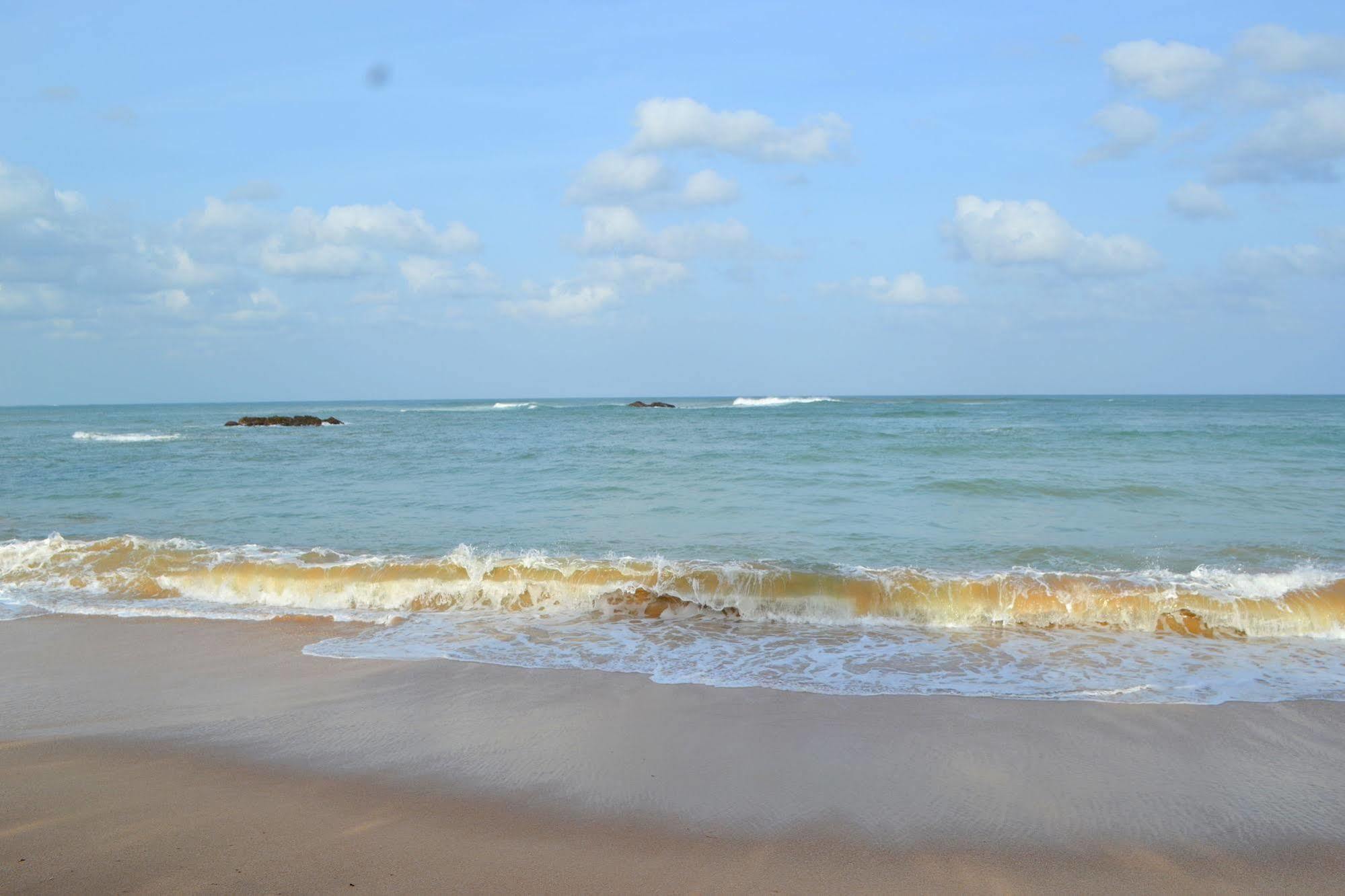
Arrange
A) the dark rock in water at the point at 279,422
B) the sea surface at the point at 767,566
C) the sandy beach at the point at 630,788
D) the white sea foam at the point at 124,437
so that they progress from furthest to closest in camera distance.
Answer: the dark rock in water at the point at 279,422 < the white sea foam at the point at 124,437 < the sea surface at the point at 767,566 < the sandy beach at the point at 630,788

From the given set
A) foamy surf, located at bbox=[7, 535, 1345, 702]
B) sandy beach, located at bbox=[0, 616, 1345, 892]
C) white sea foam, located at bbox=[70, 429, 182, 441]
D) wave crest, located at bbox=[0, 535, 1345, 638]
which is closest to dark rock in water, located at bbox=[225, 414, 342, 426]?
white sea foam, located at bbox=[70, 429, 182, 441]

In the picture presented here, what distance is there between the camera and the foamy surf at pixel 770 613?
5898 millimetres

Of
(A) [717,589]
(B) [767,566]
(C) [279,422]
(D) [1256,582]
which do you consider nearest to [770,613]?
(A) [717,589]

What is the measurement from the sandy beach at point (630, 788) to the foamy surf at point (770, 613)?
22.3 inches

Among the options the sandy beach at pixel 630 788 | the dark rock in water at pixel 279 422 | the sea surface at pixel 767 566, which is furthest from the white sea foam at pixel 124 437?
the sandy beach at pixel 630 788

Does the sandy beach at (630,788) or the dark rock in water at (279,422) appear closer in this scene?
the sandy beach at (630,788)

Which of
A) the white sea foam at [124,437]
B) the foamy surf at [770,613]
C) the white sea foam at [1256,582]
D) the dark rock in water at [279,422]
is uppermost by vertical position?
the dark rock in water at [279,422]

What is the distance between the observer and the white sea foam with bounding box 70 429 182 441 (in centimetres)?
3306

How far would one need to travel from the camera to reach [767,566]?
8602 millimetres

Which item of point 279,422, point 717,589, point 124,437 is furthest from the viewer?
point 279,422

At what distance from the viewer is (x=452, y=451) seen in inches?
997

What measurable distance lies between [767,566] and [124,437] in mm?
36519

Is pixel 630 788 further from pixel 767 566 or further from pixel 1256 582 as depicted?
pixel 1256 582

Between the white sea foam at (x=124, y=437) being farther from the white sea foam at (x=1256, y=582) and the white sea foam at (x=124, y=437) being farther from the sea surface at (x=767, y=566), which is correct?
the white sea foam at (x=1256, y=582)
